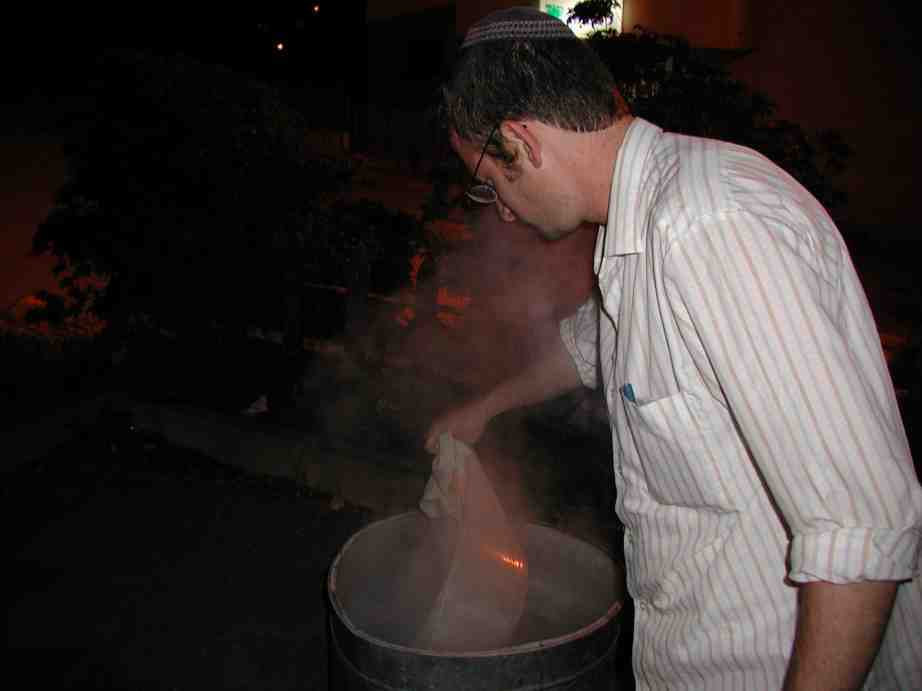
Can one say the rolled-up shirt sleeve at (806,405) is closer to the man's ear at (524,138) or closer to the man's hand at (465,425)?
the man's ear at (524,138)

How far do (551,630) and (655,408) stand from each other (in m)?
1.73

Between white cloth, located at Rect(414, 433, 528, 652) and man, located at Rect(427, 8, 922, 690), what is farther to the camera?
white cloth, located at Rect(414, 433, 528, 652)

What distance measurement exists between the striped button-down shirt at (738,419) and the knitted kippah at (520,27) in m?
0.26

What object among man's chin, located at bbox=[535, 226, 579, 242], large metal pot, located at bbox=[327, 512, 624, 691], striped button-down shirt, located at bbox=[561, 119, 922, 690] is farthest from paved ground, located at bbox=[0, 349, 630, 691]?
man's chin, located at bbox=[535, 226, 579, 242]

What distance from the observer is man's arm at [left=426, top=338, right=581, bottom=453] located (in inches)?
85.5

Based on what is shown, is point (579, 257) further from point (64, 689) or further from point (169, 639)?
point (64, 689)

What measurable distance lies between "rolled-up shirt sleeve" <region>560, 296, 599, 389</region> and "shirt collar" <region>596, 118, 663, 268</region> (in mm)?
775

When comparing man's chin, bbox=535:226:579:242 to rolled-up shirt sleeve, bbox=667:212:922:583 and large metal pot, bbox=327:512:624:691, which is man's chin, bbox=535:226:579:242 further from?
large metal pot, bbox=327:512:624:691

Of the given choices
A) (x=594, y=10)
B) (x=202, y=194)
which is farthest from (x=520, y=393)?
(x=202, y=194)

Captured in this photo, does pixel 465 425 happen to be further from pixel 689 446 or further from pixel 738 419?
pixel 738 419

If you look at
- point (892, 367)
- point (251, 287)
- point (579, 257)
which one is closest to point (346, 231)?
point (251, 287)

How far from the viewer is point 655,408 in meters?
1.19

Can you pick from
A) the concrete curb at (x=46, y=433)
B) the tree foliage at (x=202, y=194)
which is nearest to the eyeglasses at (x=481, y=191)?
the tree foliage at (x=202, y=194)

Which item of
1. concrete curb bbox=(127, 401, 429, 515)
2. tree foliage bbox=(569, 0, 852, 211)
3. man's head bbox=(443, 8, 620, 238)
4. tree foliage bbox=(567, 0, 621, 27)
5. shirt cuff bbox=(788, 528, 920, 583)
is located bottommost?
concrete curb bbox=(127, 401, 429, 515)
